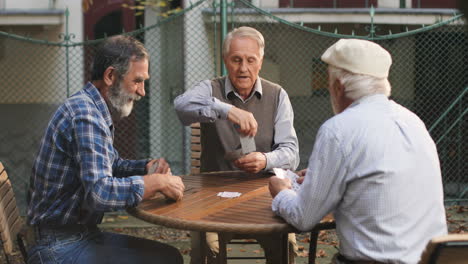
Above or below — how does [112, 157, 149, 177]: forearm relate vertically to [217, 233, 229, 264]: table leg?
above

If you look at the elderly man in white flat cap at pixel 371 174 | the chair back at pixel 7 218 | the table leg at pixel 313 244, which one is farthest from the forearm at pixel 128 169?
the elderly man in white flat cap at pixel 371 174

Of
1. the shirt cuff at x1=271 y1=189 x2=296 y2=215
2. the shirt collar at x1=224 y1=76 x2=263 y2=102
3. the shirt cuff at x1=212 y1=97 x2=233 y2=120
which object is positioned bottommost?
the shirt cuff at x1=271 y1=189 x2=296 y2=215

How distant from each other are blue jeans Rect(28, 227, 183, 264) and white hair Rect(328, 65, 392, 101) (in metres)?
1.30

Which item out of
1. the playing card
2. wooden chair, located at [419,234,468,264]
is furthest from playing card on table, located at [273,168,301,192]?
wooden chair, located at [419,234,468,264]

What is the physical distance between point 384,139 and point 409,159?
0.39ft

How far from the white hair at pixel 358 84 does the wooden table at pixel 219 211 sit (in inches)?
23.4

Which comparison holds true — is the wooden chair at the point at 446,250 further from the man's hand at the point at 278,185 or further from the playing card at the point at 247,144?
the playing card at the point at 247,144

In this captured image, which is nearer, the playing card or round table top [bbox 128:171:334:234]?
round table top [bbox 128:171:334:234]

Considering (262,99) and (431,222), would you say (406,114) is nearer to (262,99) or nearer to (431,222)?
(431,222)

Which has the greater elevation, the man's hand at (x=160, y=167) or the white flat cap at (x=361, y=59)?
the white flat cap at (x=361, y=59)

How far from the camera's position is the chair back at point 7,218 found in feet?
10.8

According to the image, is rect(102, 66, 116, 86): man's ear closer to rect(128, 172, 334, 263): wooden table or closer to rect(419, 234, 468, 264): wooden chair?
rect(128, 172, 334, 263): wooden table

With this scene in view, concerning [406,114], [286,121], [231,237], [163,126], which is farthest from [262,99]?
[163,126]

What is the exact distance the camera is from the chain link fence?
888 centimetres
